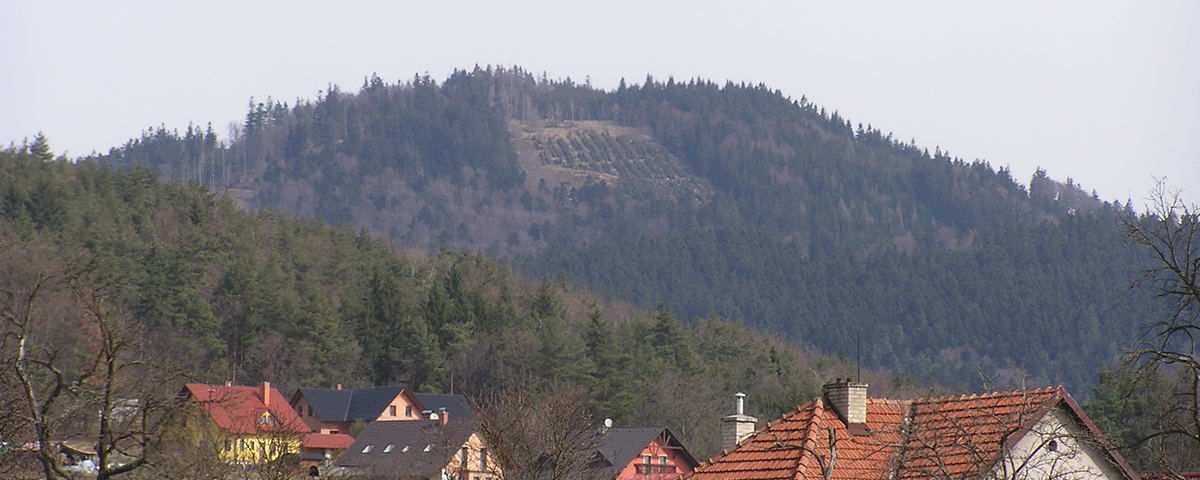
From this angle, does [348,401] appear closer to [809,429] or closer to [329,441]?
[329,441]

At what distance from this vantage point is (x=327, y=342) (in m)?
97.4

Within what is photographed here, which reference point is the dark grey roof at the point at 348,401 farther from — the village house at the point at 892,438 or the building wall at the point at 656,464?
the village house at the point at 892,438

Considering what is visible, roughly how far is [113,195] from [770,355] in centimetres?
4436

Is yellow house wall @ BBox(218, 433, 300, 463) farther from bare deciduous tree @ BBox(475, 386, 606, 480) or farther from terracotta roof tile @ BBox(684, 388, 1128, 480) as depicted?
terracotta roof tile @ BBox(684, 388, 1128, 480)

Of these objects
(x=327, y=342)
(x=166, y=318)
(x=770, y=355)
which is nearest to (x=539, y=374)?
(x=327, y=342)

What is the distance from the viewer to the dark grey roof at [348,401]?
91.4m

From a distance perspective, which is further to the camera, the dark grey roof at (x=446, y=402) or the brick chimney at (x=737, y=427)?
the dark grey roof at (x=446, y=402)

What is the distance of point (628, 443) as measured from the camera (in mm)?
74375

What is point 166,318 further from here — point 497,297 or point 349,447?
point 497,297

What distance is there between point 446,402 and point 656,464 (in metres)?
20.8

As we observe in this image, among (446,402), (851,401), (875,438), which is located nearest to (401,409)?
(446,402)

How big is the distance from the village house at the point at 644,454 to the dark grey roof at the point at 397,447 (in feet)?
20.8

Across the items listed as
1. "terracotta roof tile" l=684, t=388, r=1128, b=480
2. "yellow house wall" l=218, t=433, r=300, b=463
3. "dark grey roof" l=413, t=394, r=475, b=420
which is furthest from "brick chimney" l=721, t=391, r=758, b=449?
"dark grey roof" l=413, t=394, r=475, b=420

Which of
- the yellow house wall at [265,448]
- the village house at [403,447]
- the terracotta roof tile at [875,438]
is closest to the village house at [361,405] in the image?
the village house at [403,447]
